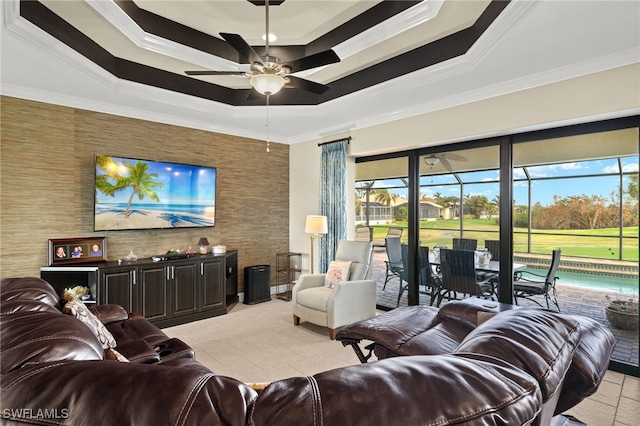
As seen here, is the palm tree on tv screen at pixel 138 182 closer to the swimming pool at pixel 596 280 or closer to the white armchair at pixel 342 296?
the white armchair at pixel 342 296

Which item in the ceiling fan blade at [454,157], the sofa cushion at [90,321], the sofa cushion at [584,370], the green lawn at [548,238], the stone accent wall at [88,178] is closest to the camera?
the sofa cushion at [584,370]

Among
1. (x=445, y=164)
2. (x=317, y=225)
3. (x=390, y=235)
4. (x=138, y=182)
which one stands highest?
(x=445, y=164)

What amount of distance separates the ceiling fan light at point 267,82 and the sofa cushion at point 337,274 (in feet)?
8.20

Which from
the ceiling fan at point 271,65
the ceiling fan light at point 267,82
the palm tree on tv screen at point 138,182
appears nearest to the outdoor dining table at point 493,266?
the ceiling fan at point 271,65

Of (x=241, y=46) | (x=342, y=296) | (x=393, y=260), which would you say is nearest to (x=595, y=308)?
(x=393, y=260)

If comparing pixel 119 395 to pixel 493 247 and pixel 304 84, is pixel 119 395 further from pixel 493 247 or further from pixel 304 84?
pixel 493 247

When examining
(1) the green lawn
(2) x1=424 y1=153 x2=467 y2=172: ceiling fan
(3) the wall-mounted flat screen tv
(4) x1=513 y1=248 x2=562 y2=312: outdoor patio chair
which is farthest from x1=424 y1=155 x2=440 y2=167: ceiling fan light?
(3) the wall-mounted flat screen tv

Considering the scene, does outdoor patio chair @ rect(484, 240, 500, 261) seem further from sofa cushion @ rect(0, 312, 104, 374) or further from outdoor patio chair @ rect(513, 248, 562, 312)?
sofa cushion @ rect(0, 312, 104, 374)

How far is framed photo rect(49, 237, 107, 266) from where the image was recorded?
3635 millimetres

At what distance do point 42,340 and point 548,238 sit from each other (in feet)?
13.1

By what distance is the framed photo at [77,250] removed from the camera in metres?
3.63

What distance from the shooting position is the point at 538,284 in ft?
11.4

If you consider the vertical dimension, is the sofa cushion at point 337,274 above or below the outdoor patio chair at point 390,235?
below

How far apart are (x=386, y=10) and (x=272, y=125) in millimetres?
2829
